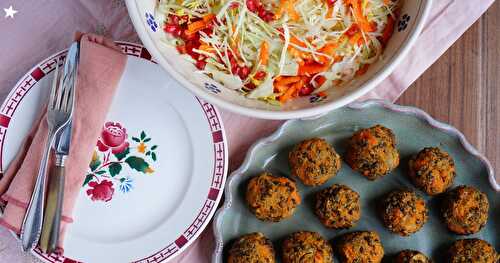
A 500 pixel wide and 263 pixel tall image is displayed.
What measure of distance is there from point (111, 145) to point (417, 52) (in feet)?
3.45

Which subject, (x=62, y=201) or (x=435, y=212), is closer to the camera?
(x=62, y=201)

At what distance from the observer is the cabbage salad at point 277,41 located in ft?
4.65

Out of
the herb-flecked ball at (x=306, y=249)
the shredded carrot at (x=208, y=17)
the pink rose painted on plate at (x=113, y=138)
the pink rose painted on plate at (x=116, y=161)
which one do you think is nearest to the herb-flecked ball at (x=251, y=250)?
the herb-flecked ball at (x=306, y=249)

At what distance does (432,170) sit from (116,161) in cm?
100

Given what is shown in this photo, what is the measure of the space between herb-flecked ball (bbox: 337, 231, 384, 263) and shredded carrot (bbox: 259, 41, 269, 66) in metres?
0.68

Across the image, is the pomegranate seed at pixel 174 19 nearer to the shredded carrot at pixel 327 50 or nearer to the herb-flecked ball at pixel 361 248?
the shredded carrot at pixel 327 50

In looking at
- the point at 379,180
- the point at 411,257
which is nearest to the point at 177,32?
the point at 379,180

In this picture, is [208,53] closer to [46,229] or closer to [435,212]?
[46,229]

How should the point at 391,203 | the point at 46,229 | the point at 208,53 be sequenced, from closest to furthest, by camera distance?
the point at 208,53, the point at 46,229, the point at 391,203

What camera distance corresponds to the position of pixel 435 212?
1890 mm

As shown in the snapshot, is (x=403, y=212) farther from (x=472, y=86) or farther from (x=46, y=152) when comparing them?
(x=46, y=152)

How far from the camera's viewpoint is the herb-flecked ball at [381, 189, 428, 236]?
178 cm

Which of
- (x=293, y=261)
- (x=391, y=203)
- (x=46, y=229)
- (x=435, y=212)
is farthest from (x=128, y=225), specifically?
(x=435, y=212)

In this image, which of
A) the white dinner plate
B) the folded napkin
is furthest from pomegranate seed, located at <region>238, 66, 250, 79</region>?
the folded napkin
